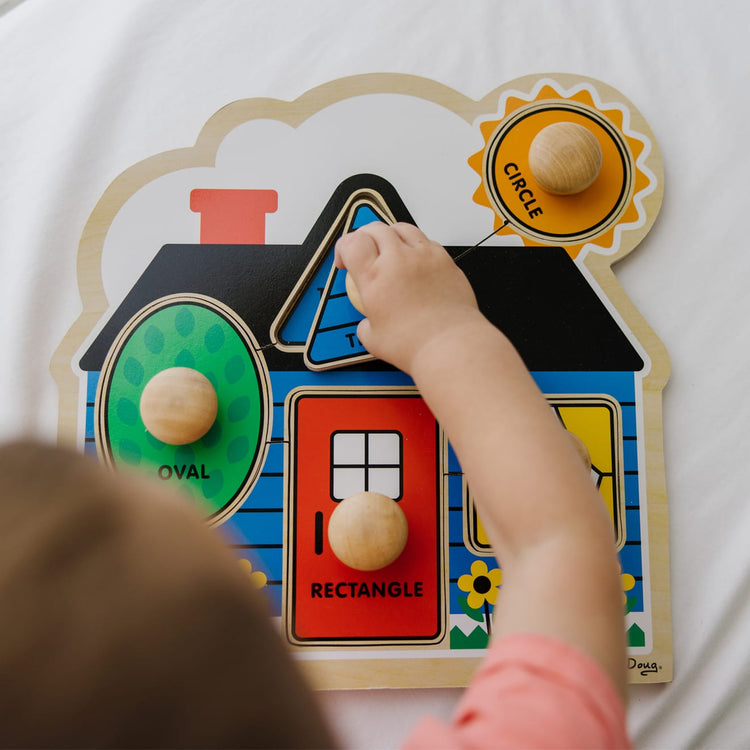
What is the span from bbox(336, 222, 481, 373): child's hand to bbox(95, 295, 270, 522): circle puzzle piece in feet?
0.36

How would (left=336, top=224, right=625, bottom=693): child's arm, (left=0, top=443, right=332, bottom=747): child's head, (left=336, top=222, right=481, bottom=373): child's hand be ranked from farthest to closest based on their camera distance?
1. (left=336, top=222, right=481, bottom=373): child's hand
2. (left=336, top=224, right=625, bottom=693): child's arm
3. (left=0, top=443, right=332, bottom=747): child's head

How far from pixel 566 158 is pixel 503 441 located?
282 millimetres

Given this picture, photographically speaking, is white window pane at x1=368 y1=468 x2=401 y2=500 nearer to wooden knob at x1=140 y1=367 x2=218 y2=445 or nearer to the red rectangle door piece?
the red rectangle door piece

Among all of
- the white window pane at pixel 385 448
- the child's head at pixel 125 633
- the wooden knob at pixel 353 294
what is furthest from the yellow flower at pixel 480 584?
the child's head at pixel 125 633

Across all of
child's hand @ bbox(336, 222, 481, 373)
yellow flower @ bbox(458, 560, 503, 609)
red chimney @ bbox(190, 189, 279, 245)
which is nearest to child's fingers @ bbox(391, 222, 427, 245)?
child's hand @ bbox(336, 222, 481, 373)

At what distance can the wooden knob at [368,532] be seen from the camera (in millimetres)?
556

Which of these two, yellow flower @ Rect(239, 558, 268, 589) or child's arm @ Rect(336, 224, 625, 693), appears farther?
yellow flower @ Rect(239, 558, 268, 589)

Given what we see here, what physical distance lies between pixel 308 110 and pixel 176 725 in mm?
533

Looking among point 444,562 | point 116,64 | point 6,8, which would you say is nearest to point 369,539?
point 444,562

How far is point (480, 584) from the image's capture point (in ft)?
1.94

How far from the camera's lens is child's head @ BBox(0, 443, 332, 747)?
0.23 metres

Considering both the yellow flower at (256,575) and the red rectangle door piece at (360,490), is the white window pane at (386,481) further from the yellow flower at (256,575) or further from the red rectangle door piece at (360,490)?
the yellow flower at (256,575)

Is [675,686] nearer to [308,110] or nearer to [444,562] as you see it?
[444,562]

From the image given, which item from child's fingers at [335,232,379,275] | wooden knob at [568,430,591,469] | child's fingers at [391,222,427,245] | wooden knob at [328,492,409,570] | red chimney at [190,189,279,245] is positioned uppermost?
red chimney at [190,189,279,245]
